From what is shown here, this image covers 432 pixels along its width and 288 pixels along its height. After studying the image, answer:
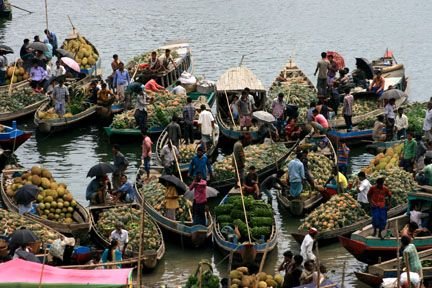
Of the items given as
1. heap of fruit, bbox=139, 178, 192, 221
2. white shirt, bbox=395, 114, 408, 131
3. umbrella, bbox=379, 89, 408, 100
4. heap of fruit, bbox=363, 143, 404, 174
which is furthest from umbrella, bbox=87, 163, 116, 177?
umbrella, bbox=379, 89, 408, 100

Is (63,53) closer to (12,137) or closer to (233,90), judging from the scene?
(233,90)

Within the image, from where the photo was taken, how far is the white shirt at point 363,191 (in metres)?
22.5

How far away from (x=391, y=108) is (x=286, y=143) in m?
2.66

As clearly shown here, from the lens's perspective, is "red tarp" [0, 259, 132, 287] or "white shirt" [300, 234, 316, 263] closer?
"red tarp" [0, 259, 132, 287]

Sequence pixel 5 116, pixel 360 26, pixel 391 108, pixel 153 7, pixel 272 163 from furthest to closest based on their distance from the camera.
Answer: pixel 153 7 < pixel 360 26 < pixel 5 116 < pixel 391 108 < pixel 272 163

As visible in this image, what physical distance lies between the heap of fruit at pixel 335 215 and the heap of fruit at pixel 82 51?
1413 centimetres

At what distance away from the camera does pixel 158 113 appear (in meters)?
29.7

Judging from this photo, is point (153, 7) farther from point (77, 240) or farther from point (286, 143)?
point (77, 240)

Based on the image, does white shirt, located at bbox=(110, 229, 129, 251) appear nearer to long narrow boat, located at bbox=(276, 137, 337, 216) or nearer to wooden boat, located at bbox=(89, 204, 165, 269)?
wooden boat, located at bbox=(89, 204, 165, 269)

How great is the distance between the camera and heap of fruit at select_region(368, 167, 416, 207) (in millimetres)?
23172

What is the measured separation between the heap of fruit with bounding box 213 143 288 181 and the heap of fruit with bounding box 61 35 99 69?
954 centimetres

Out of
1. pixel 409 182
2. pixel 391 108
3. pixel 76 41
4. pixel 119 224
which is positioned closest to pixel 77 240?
pixel 119 224

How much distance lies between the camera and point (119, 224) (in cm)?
2120

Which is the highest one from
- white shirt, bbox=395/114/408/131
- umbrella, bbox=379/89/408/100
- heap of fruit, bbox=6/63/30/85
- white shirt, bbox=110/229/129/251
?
umbrella, bbox=379/89/408/100
